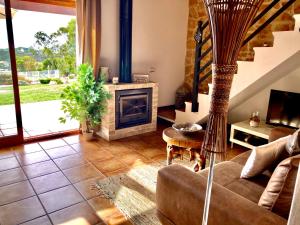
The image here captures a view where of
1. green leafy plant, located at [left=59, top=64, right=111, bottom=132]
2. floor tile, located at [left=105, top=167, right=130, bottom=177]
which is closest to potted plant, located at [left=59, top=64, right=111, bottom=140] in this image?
green leafy plant, located at [left=59, top=64, right=111, bottom=132]

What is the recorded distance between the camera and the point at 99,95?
360 cm

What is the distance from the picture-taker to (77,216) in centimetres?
205

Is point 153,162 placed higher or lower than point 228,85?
lower

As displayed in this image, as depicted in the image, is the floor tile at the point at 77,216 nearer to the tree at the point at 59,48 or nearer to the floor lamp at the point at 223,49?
the floor lamp at the point at 223,49

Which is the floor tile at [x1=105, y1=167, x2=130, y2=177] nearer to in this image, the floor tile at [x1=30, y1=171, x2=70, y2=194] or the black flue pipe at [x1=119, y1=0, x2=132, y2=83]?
the floor tile at [x1=30, y1=171, x2=70, y2=194]

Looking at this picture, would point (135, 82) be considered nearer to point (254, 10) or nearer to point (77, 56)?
point (77, 56)

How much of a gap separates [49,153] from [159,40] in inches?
115

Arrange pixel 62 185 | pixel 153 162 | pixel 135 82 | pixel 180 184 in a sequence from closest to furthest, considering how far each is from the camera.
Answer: pixel 180 184 → pixel 62 185 → pixel 153 162 → pixel 135 82

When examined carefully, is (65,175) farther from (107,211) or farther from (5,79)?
(5,79)

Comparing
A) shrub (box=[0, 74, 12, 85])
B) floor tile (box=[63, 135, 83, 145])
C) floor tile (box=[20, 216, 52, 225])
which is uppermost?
shrub (box=[0, 74, 12, 85])

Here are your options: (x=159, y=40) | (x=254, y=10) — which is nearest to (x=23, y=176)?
(x=254, y=10)

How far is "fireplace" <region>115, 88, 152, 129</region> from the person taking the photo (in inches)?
153

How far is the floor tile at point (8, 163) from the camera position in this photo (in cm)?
287

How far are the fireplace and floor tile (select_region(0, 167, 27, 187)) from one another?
1604 millimetres
